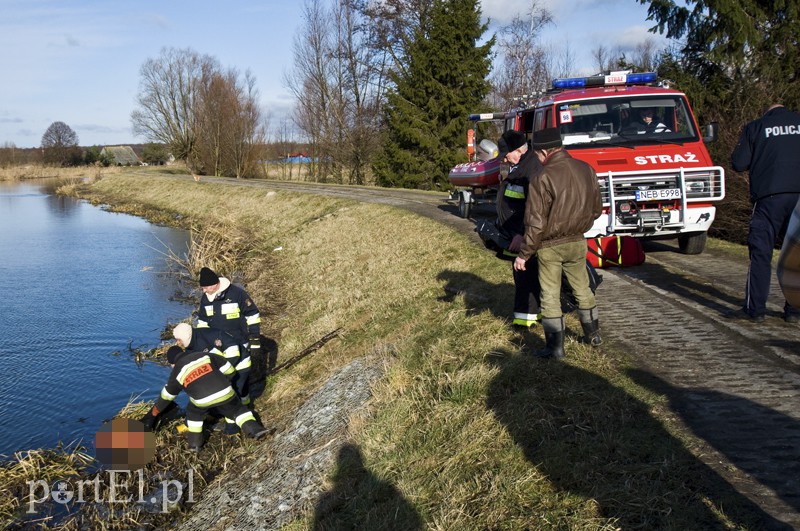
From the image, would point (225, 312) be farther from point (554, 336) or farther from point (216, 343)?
point (554, 336)

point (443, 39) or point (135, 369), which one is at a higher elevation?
point (443, 39)

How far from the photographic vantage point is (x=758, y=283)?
6.46 meters

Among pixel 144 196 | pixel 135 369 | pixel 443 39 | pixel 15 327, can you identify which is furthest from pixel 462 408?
pixel 144 196

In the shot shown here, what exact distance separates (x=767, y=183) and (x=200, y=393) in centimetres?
594

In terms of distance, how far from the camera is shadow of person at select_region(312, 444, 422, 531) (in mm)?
4609

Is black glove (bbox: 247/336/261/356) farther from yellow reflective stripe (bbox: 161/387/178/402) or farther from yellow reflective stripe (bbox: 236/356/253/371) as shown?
yellow reflective stripe (bbox: 161/387/178/402)

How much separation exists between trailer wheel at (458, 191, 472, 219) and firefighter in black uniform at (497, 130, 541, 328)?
8.33 meters

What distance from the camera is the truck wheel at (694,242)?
998 centimetres

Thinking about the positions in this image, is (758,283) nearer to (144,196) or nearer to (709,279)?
(709,279)

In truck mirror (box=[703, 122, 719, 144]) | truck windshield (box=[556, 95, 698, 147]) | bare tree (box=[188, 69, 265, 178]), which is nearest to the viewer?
truck mirror (box=[703, 122, 719, 144])

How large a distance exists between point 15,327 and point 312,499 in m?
10.1

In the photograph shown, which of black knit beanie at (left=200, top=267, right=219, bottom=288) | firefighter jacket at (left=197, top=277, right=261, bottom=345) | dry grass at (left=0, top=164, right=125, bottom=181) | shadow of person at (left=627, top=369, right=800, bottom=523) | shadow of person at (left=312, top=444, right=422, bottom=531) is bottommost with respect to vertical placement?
shadow of person at (left=312, top=444, right=422, bottom=531)

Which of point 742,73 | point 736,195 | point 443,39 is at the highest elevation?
point 443,39

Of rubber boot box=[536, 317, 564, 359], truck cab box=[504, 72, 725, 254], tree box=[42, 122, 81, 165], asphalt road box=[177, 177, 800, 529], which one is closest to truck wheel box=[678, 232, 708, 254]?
truck cab box=[504, 72, 725, 254]
